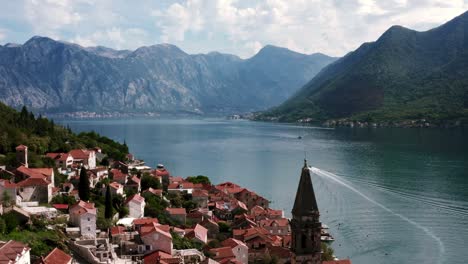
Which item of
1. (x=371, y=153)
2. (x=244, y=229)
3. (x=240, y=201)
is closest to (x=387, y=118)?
(x=371, y=153)

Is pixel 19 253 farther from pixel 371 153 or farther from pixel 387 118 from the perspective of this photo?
pixel 387 118

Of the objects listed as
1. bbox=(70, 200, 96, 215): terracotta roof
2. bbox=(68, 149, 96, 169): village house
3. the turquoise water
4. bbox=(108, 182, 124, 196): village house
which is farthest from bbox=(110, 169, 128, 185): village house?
the turquoise water

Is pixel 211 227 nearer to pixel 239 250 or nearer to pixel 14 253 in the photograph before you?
pixel 239 250

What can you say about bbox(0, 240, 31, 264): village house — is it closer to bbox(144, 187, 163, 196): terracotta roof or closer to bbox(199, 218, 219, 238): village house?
bbox(199, 218, 219, 238): village house

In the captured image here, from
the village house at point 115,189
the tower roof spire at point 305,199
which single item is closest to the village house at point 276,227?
the village house at point 115,189

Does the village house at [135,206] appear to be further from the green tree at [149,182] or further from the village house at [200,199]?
the green tree at [149,182]
